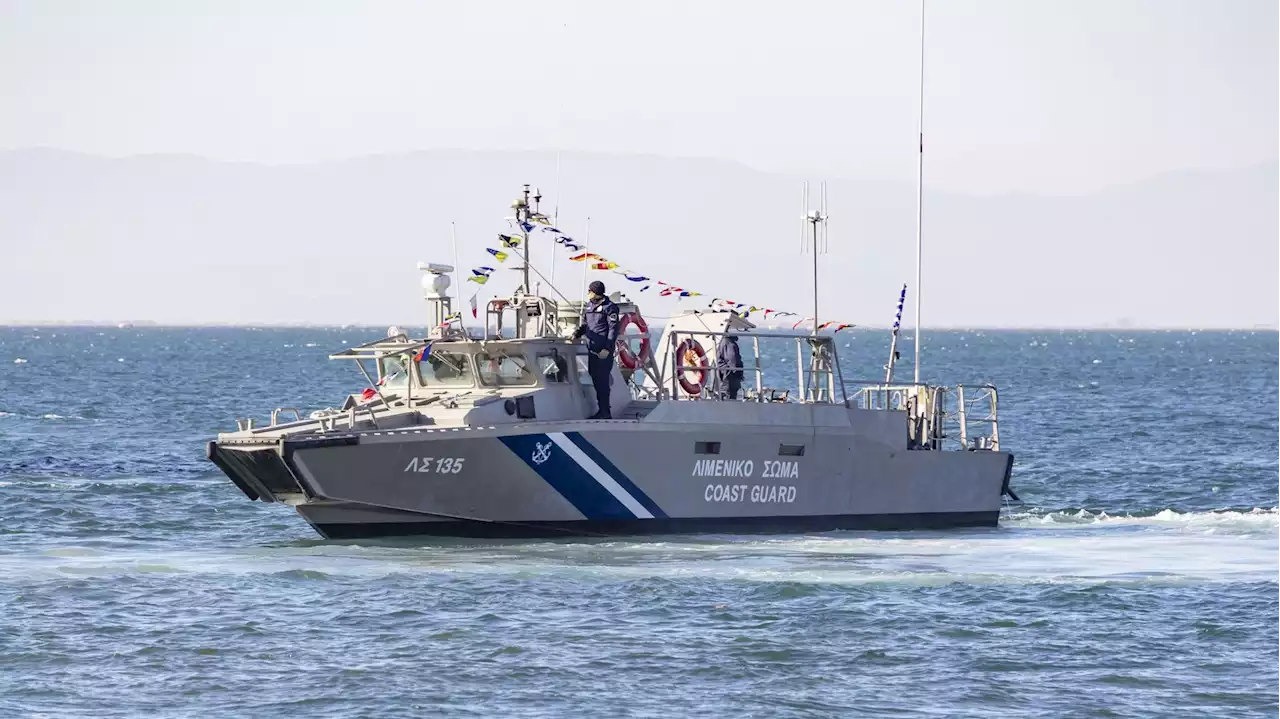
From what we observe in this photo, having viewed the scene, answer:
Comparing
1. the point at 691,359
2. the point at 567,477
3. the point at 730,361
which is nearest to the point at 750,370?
the point at 730,361

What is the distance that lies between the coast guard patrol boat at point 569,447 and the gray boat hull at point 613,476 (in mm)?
22

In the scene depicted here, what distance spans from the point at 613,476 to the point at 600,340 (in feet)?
5.77

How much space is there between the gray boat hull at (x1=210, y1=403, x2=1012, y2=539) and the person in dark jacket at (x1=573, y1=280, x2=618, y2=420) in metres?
0.57

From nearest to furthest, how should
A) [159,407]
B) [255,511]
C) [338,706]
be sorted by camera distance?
[338,706]
[255,511]
[159,407]

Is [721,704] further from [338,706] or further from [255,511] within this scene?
[255,511]

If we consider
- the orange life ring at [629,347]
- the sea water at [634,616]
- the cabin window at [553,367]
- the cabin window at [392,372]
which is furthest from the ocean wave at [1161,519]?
the cabin window at [392,372]

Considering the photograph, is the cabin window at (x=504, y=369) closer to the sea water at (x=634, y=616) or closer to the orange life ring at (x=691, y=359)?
the sea water at (x=634, y=616)

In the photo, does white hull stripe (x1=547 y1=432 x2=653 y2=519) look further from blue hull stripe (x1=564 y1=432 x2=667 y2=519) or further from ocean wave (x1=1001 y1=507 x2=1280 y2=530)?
ocean wave (x1=1001 y1=507 x2=1280 y2=530)

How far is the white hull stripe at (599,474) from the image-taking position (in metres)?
23.9

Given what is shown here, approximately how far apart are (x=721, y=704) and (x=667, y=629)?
304cm

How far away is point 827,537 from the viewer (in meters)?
A: 26.1

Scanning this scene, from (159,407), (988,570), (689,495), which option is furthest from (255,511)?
(159,407)

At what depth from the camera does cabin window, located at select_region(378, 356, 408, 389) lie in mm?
25469

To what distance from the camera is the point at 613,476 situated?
24.5 meters
